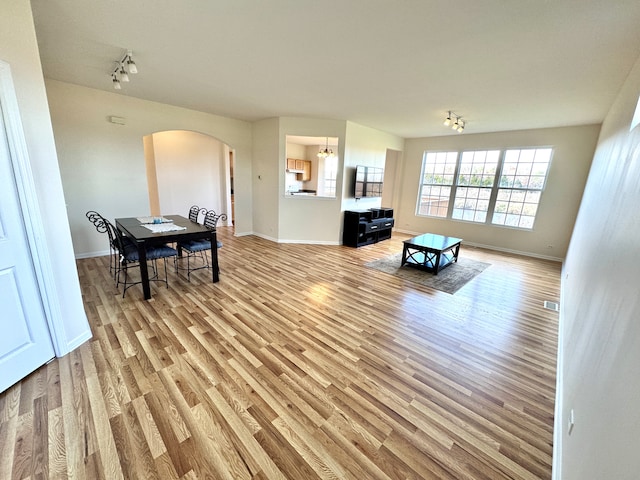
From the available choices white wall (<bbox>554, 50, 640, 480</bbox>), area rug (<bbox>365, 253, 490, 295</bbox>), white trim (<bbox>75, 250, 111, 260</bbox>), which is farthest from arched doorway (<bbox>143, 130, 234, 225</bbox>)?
white wall (<bbox>554, 50, 640, 480</bbox>)

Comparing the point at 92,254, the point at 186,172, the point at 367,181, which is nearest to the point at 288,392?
the point at 92,254

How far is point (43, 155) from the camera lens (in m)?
1.97

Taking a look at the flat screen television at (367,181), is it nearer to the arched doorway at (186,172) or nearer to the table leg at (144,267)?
the arched doorway at (186,172)

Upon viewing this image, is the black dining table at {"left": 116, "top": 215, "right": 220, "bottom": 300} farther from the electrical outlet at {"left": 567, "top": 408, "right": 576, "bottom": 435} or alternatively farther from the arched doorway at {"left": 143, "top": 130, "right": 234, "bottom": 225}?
the electrical outlet at {"left": 567, "top": 408, "right": 576, "bottom": 435}

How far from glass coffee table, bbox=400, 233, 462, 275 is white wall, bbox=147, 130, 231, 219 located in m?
5.49

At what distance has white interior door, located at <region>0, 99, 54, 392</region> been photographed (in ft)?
5.66

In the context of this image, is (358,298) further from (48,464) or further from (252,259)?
(48,464)

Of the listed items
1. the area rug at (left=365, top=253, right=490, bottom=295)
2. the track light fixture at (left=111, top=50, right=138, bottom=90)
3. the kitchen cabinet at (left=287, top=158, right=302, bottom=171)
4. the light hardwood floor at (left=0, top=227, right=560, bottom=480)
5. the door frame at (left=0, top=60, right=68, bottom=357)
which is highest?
the track light fixture at (left=111, top=50, right=138, bottom=90)

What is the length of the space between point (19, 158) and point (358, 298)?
334 centimetres

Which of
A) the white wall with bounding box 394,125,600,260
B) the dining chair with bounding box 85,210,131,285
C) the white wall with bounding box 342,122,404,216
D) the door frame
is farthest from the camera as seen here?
the white wall with bounding box 342,122,404,216

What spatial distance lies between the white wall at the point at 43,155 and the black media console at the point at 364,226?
475cm

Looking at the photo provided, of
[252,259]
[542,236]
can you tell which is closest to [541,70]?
[542,236]

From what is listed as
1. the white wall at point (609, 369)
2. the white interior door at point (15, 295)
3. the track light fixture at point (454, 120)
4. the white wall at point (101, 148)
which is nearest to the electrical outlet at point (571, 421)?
the white wall at point (609, 369)

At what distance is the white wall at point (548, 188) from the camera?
514cm
